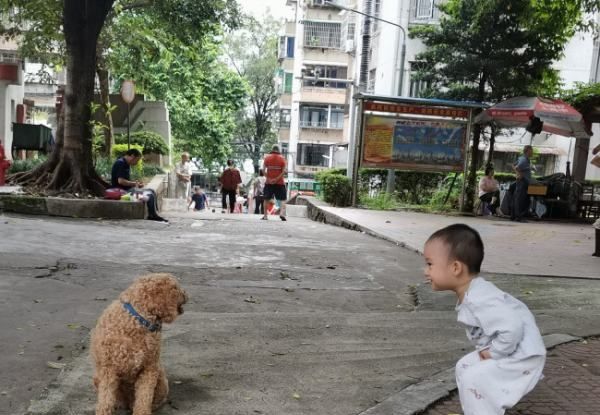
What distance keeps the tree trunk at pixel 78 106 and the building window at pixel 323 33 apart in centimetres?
3407

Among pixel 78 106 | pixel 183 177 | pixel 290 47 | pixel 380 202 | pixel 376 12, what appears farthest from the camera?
pixel 290 47

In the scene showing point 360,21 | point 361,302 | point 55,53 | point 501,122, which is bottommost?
point 361,302

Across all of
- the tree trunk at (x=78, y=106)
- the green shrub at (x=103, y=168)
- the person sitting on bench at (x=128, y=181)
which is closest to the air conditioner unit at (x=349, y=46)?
the green shrub at (x=103, y=168)

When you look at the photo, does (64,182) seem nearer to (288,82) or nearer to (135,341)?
Answer: (135,341)

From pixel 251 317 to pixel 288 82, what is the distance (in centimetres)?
4438

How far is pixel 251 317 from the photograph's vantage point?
4836mm

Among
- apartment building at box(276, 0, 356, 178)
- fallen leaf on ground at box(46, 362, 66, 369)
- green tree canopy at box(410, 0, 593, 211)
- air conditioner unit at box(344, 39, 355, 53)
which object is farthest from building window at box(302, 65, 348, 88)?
Result: fallen leaf on ground at box(46, 362, 66, 369)

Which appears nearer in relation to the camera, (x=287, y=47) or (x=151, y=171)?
(x=151, y=171)

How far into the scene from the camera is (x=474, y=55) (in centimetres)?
1577

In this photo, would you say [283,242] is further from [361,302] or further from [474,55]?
[474,55]

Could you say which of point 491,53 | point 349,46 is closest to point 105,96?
point 491,53

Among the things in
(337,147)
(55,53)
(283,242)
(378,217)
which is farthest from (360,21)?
(283,242)

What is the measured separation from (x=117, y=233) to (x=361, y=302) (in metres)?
4.63

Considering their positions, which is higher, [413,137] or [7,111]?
[7,111]
